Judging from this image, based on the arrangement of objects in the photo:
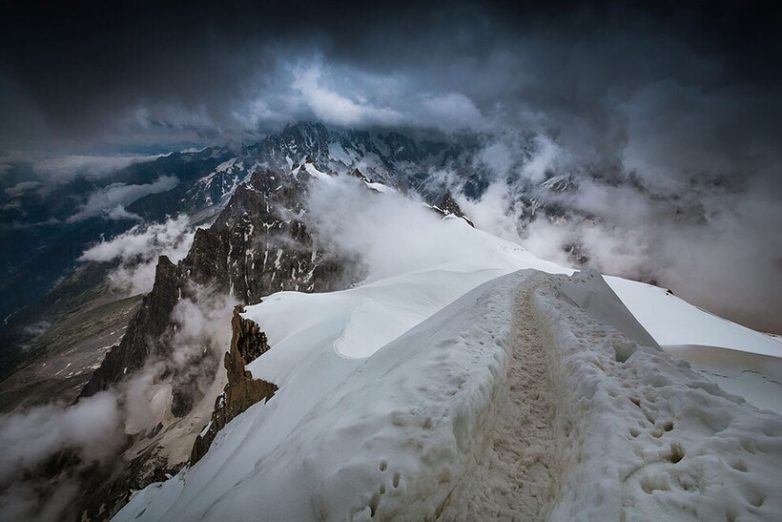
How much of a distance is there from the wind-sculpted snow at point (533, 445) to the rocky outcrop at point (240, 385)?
20.5 metres

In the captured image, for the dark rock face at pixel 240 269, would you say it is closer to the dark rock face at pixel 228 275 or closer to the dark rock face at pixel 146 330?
the dark rock face at pixel 146 330

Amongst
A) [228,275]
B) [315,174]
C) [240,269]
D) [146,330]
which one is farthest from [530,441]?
[315,174]

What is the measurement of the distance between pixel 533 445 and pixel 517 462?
0.66m

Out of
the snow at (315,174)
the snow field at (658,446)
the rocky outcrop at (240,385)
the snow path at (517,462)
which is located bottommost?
the rocky outcrop at (240,385)

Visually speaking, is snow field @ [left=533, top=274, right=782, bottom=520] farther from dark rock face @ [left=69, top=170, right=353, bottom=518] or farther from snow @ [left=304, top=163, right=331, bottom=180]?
snow @ [left=304, top=163, right=331, bottom=180]

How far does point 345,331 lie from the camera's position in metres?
25.0

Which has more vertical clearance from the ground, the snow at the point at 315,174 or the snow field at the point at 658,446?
the snow at the point at 315,174

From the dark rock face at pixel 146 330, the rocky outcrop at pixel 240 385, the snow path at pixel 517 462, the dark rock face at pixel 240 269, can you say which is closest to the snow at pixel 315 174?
the dark rock face at pixel 240 269

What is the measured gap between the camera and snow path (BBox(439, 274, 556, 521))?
6039 millimetres

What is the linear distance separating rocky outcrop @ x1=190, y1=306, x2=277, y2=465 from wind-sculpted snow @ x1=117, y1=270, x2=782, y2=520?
20.5 metres

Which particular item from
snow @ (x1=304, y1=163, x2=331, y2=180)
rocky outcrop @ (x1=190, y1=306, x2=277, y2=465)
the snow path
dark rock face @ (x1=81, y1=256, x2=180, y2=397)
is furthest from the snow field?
snow @ (x1=304, y1=163, x2=331, y2=180)

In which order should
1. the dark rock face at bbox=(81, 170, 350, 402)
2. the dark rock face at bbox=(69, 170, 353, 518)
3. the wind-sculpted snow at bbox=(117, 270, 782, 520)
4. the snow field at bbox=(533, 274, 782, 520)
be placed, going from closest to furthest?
the snow field at bbox=(533, 274, 782, 520) < the wind-sculpted snow at bbox=(117, 270, 782, 520) < the dark rock face at bbox=(69, 170, 353, 518) < the dark rock face at bbox=(81, 170, 350, 402)

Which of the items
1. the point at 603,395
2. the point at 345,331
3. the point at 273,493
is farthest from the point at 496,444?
the point at 345,331

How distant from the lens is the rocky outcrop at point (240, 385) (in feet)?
94.9
